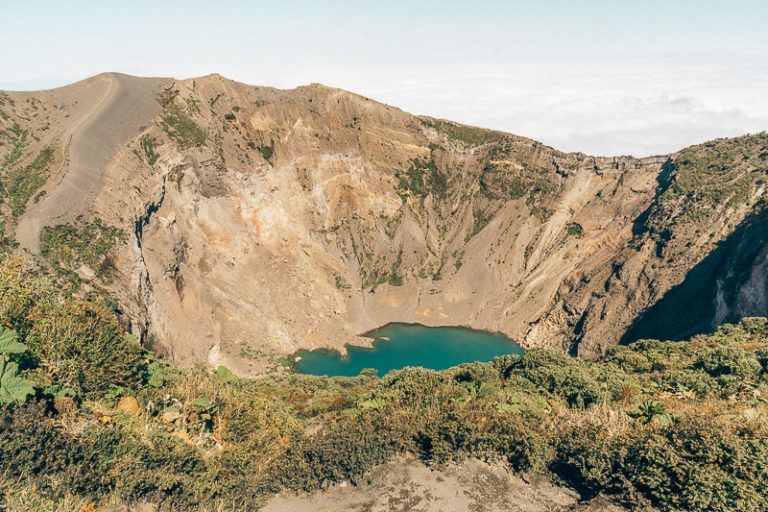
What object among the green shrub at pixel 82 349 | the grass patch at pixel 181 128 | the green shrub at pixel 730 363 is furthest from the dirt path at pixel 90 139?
the green shrub at pixel 730 363

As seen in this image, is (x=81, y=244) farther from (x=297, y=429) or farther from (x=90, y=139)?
(x=297, y=429)

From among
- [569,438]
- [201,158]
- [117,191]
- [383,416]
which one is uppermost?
[201,158]

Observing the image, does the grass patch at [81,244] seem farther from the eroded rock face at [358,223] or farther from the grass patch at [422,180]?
the grass patch at [422,180]

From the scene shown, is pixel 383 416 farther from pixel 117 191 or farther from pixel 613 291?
pixel 613 291

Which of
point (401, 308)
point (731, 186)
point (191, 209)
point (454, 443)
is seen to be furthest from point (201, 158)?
point (731, 186)

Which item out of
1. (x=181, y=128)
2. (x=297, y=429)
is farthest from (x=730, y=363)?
(x=181, y=128)
